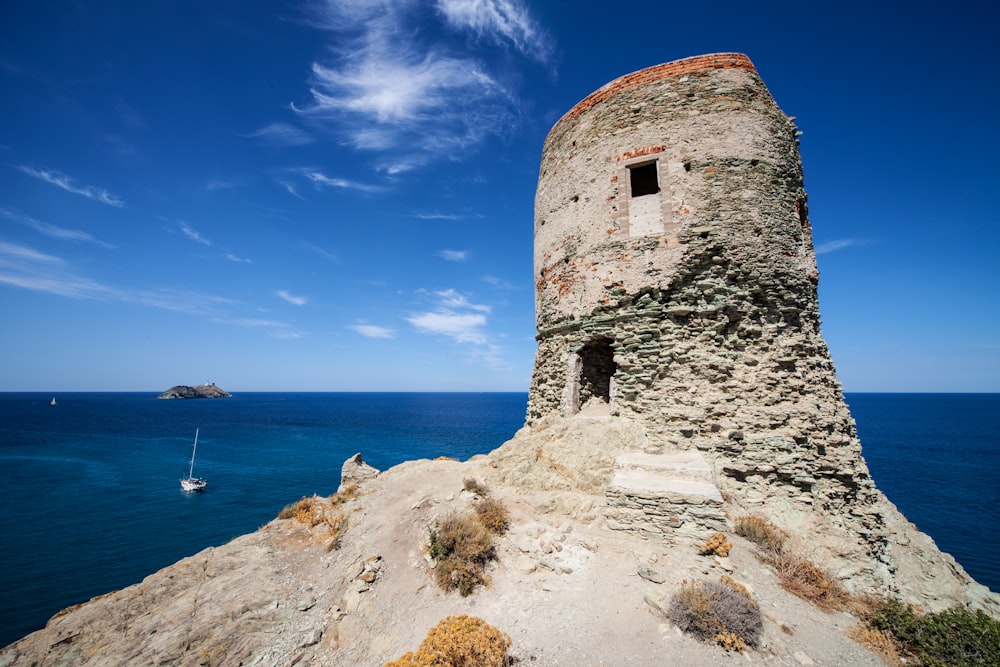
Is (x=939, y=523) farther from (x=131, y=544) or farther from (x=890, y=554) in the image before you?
(x=131, y=544)

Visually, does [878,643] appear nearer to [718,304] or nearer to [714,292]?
[718,304]

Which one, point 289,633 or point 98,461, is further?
point 98,461

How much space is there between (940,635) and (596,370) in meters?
6.93

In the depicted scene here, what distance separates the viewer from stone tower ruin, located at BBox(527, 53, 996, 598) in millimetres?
7332

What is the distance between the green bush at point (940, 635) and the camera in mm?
4578

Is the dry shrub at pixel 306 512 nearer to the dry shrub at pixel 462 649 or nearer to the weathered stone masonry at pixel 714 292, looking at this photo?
the dry shrub at pixel 462 649

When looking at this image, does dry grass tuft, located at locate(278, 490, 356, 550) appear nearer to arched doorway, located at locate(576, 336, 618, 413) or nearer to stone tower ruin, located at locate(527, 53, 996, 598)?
stone tower ruin, located at locate(527, 53, 996, 598)

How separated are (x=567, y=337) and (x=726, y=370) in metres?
3.56

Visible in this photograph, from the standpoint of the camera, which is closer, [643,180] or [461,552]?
[461,552]

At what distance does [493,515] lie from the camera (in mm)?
6828

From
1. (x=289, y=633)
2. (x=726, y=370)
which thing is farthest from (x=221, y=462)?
(x=726, y=370)

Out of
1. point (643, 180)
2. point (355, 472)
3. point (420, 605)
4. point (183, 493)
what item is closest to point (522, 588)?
point (420, 605)

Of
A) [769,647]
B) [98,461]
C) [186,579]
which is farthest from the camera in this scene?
[98,461]

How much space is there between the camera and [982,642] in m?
4.74
